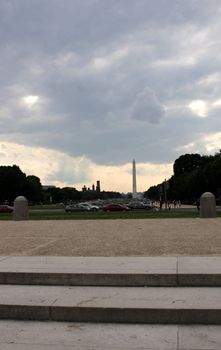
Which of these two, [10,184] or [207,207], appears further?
[10,184]

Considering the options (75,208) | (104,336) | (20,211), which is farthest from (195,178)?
(104,336)

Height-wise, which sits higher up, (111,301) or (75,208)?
(75,208)

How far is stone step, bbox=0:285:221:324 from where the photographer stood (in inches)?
272

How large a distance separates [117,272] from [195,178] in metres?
91.8

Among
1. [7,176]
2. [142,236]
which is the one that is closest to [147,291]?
Result: [142,236]

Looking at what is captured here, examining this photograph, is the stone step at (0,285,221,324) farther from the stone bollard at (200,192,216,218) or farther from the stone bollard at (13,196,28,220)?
the stone bollard at (13,196,28,220)

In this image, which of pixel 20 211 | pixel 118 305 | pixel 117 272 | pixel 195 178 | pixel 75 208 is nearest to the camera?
pixel 118 305

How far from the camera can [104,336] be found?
254 inches

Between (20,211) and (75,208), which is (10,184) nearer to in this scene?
(75,208)

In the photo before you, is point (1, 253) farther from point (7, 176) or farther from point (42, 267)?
point (7, 176)

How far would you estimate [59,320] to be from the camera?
7195 millimetres

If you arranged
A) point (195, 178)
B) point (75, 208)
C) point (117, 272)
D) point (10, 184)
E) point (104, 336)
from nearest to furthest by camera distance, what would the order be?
point (104, 336)
point (117, 272)
point (75, 208)
point (195, 178)
point (10, 184)

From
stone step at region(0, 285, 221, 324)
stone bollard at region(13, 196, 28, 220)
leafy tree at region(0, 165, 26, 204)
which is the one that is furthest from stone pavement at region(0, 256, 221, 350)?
leafy tree at region(0, 165, 26, 204)

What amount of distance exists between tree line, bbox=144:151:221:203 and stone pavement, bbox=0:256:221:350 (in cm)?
3908
